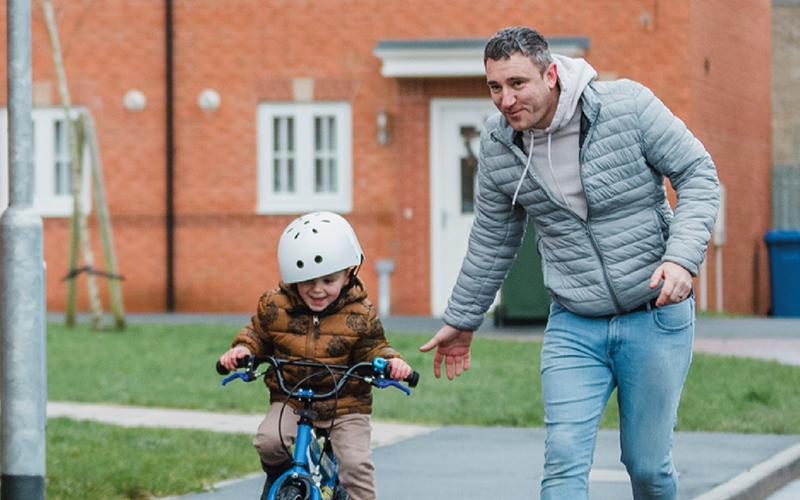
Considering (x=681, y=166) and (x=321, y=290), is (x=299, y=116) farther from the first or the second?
(x=681, y=166)

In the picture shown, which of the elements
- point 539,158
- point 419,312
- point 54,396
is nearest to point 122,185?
point 419,312

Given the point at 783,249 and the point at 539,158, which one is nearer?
the point at 539,158

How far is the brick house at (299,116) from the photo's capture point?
19219 millimetres

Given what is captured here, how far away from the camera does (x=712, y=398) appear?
10562 mm

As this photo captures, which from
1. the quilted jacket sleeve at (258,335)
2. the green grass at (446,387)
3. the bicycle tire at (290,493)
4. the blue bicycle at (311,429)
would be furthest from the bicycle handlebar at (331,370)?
the green grass at (446,387)

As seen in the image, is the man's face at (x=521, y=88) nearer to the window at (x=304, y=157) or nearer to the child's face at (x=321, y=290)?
the child's face at (x=321, y=290)

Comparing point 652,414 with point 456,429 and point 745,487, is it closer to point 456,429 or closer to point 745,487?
point 745,487

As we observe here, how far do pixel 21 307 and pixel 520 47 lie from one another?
6.77 feet

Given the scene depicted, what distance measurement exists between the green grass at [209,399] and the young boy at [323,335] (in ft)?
6.53

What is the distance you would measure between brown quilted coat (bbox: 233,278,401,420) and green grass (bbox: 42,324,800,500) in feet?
6.55

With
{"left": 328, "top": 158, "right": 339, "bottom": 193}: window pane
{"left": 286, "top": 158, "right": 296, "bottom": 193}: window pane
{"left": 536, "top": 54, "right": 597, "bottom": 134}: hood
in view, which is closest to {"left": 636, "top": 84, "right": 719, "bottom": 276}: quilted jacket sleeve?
{"left": 536, "top": 54, "right": 597, "bottom": 134}: hood

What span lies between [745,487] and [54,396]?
245 inches

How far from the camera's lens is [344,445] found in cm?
497

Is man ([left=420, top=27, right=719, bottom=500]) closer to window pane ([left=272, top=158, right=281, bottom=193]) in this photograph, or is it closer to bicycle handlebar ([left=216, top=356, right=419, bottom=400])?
bicycle handlebar ([left=216, top=356, right=419, bottom=400])
